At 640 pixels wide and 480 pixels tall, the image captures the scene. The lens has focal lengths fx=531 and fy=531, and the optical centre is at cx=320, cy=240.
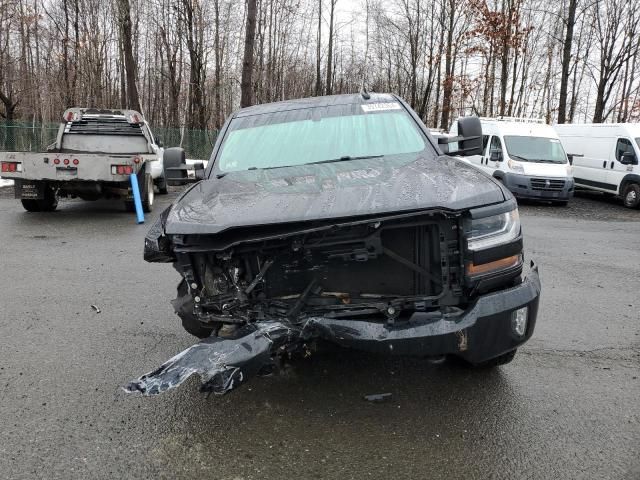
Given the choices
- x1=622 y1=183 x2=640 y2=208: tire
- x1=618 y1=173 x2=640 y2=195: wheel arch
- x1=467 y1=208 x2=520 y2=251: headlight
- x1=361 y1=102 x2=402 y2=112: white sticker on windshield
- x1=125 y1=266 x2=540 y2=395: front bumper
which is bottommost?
x1=622 y1=183 x2=640 y2=208: tire

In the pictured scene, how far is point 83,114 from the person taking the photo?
12.2m

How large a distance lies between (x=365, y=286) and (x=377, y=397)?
0.76m

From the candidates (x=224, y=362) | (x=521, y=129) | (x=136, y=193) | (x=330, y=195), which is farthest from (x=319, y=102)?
(x=521, y=129)

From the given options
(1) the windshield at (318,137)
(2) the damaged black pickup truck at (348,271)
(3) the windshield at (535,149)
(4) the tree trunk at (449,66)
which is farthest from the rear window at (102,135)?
(4) the tree trunk at (449,66)

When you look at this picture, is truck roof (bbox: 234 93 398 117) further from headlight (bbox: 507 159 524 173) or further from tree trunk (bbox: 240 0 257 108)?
tree trunk (bbox: 240 0 257 108)

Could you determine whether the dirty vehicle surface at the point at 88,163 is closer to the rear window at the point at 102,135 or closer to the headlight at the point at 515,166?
the rear window at the point at 102,135

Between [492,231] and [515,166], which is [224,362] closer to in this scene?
[492,231]

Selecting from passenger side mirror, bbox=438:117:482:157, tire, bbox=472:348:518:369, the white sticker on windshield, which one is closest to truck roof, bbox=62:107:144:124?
the white sticker on windshield

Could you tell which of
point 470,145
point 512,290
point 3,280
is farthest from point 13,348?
point 470,145

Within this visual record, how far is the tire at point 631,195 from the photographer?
13.9 meters

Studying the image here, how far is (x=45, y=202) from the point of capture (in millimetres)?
10625

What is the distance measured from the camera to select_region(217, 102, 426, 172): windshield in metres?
4.30

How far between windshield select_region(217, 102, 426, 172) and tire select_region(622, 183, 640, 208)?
38.3ft

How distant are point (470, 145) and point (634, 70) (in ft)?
134
